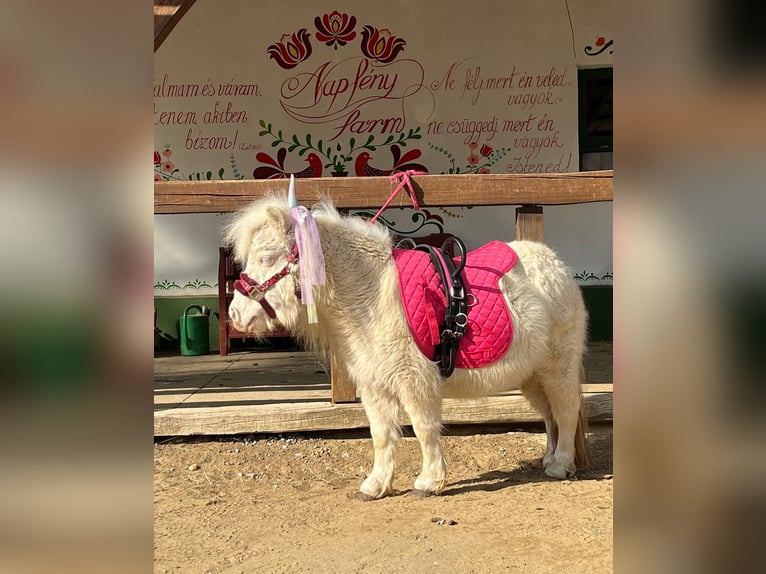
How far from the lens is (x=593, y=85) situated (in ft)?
27.5

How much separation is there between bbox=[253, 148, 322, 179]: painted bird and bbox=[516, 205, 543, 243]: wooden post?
3886 millimetres

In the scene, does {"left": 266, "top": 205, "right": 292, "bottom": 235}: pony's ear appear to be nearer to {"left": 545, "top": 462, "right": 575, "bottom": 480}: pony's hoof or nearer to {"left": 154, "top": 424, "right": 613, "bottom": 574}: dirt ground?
{"left": 154, "top": 424, "right": 613, "bottom": 574}: dirt ground

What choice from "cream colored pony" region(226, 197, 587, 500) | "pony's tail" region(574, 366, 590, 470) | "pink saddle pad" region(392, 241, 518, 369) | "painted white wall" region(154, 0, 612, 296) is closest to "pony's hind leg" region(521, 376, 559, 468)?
"pony's tail" region(574, 366, 590, 470)

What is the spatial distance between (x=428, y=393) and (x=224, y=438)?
202cm

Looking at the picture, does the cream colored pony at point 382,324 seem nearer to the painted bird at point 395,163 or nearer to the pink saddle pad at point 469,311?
the pink saddle pad at point 469,311

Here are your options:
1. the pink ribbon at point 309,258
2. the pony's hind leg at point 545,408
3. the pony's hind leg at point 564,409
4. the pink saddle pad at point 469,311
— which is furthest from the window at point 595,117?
the pink ribbon at point 309,258

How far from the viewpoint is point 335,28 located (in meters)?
8.16

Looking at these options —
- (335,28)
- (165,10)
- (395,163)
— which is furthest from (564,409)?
(335,28)

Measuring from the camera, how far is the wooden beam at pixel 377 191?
4.67 m

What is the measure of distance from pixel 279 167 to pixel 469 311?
16.3ft

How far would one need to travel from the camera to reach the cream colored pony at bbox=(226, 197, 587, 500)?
3.76 meters

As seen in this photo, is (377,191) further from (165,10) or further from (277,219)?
(165,10)
